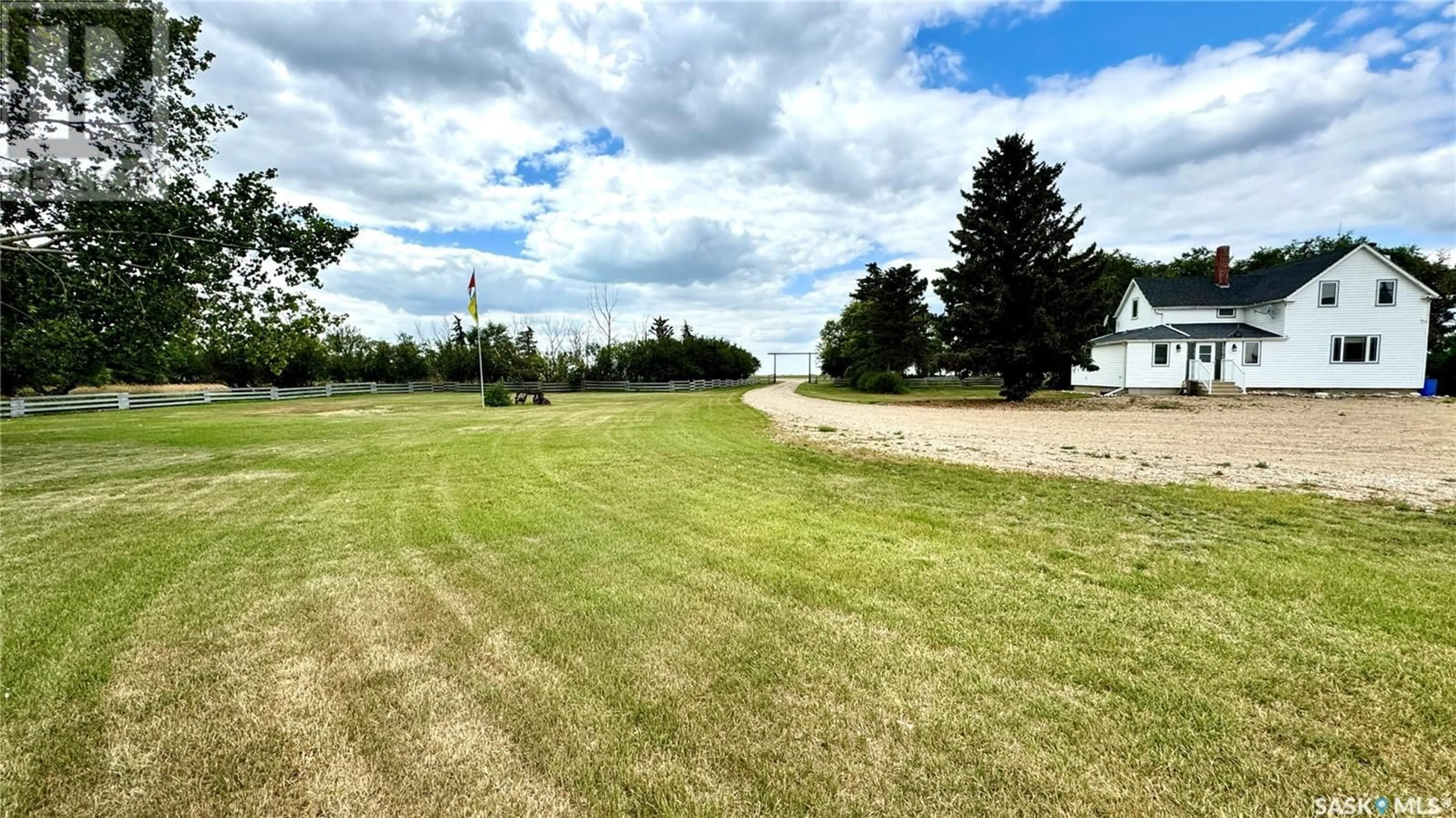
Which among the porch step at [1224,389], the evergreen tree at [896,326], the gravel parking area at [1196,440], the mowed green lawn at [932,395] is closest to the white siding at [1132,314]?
the porch step at [1224,389]

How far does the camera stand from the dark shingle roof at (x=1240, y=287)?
23.4 m

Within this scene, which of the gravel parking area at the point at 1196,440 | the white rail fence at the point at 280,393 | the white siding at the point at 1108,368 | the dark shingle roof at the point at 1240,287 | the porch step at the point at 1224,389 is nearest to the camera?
the gravel parking area at the point at 1196,440

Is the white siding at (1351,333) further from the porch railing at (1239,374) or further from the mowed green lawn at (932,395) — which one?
the mowed green lawn at (932,395)

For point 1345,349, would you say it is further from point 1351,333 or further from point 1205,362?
point 1205,362

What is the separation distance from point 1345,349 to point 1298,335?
1.78 metres

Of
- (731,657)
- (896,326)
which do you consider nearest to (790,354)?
(896,326)

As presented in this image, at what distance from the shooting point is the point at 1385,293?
2244cm

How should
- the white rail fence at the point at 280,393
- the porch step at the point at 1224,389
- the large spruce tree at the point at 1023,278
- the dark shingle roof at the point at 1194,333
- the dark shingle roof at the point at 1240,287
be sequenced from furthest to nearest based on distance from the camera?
the dark shingle roof at the point at 1194,333, the dark shingle roof at the point at 1240,287, the porch step at the point at 1224,389, the white rail fence at the point at 280,393, the large spruce tree at the point at 1023,278

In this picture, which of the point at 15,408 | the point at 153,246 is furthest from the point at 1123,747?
the point at 15,408

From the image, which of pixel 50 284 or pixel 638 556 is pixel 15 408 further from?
pixel 638 556

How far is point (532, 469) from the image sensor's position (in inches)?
307

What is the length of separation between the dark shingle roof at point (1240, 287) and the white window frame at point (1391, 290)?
1621 mm

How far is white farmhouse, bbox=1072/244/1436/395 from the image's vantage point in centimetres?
2234

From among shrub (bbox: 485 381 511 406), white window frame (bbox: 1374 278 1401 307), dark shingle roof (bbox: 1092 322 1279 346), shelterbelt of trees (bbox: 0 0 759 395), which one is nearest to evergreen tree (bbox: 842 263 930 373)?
dark shingle roof (bbox: 1092 322 1279 346)
